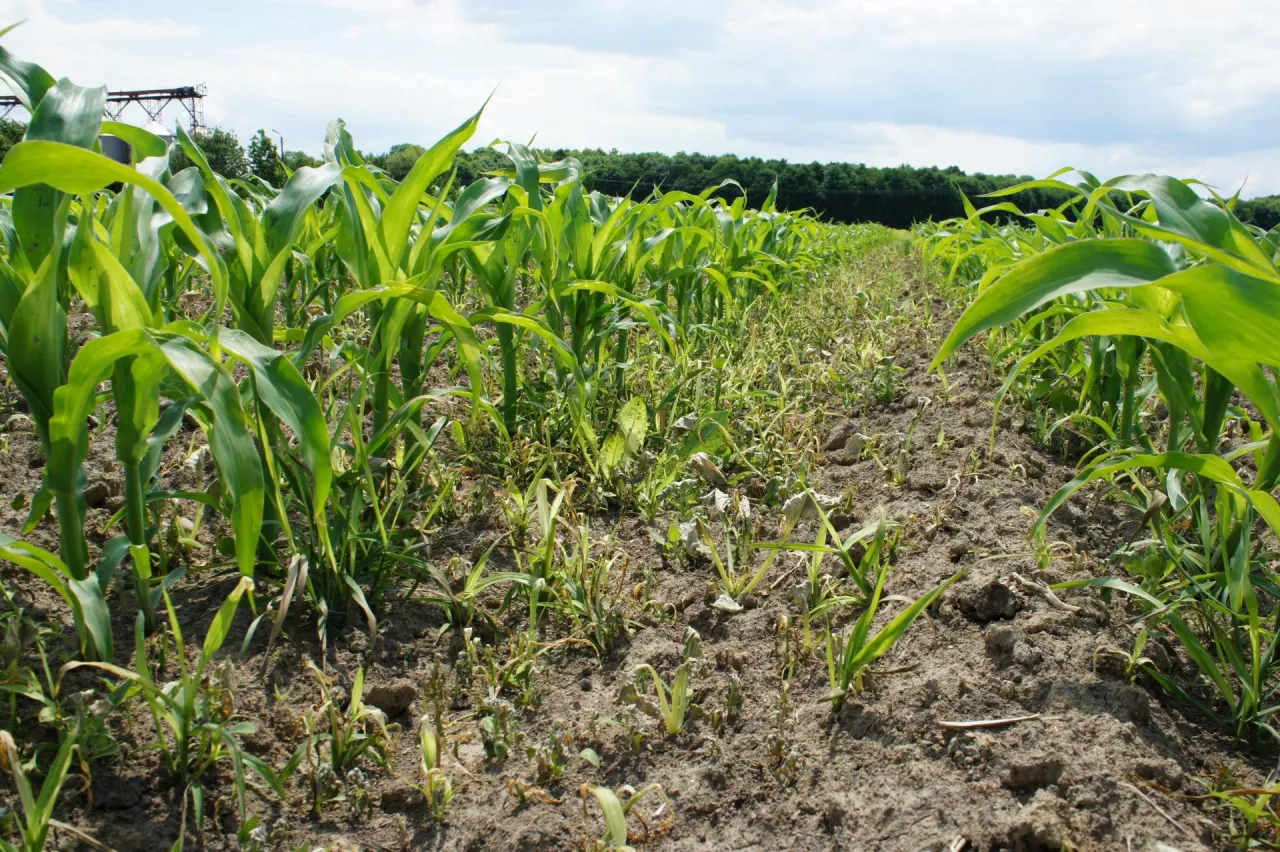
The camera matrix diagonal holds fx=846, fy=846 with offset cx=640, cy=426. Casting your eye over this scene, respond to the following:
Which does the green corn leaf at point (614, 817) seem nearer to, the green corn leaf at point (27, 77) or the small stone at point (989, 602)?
the small stone at point (989, 602)

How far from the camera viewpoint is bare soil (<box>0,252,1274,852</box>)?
3.41ft

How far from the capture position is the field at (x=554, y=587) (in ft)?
3.35

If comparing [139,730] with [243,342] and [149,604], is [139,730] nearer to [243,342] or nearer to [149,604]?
[149,604]

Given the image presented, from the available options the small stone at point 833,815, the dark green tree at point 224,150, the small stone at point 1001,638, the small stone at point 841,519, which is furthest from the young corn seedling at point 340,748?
the dark green tree at point 224,150

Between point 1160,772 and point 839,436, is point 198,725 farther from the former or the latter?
point 839,436

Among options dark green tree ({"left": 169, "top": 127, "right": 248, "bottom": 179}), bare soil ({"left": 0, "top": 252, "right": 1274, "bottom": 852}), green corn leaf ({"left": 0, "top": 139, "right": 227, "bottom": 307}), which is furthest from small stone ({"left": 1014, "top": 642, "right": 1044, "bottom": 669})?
dark green tree ({"left": 169, "top": 127, "right": 248, "bottom": 179})

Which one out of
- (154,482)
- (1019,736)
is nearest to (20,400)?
(154,482)

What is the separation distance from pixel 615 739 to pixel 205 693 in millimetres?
577

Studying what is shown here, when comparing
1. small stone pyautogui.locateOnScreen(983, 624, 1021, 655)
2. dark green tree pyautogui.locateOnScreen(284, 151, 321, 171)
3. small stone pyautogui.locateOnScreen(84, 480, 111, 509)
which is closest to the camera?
small stone pyautogui.locateOnScreen(983, 624, 1021, 655)

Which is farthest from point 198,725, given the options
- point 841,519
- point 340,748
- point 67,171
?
point 841,519

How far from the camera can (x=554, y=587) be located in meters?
1.59

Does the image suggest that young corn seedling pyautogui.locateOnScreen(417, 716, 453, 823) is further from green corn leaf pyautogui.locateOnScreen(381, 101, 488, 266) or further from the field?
green corn leaf pyautogui.locateOnScreen(381, 101, 488, 266)

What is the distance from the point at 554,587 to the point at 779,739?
0.56 metres

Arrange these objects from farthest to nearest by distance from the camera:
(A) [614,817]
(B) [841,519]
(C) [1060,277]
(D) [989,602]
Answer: (B) [841,519]
(D) [989,602]
(A) [614,817]
(C) [1060,277]
